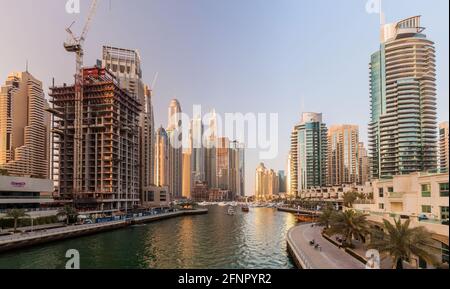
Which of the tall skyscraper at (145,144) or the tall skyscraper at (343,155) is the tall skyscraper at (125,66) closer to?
the tall skyscraper at (145,144)

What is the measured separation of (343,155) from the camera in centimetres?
17850

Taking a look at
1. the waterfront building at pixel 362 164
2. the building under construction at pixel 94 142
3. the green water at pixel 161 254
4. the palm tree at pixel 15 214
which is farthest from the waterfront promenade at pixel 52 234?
the waterfront building at pixel 362 164

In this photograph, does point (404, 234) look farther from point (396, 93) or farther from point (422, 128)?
point (396, 93)

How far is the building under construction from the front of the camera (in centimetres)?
9206

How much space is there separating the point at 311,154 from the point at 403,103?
7589 cm

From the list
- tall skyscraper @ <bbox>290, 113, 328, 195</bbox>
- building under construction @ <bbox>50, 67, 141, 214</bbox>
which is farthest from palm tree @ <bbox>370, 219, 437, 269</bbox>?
tall skyscraper @ <bbox>290, 113, 328, 195</bbox>

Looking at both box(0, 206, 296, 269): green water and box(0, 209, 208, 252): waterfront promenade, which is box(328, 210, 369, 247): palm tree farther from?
box(0, 209, 208, 252): waterfront promenade

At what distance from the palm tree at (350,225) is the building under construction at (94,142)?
237ft

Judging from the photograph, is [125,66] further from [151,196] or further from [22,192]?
[22,192]

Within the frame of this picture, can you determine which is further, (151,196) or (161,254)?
(151,196)

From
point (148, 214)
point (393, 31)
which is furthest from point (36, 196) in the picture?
point (393, 31)

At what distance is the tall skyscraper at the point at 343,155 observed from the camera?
174 m

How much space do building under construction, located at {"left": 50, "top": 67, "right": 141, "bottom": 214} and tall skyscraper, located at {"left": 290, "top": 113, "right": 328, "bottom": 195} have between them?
113 meters

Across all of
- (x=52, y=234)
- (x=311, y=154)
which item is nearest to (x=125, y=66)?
(x=311, y=154)
